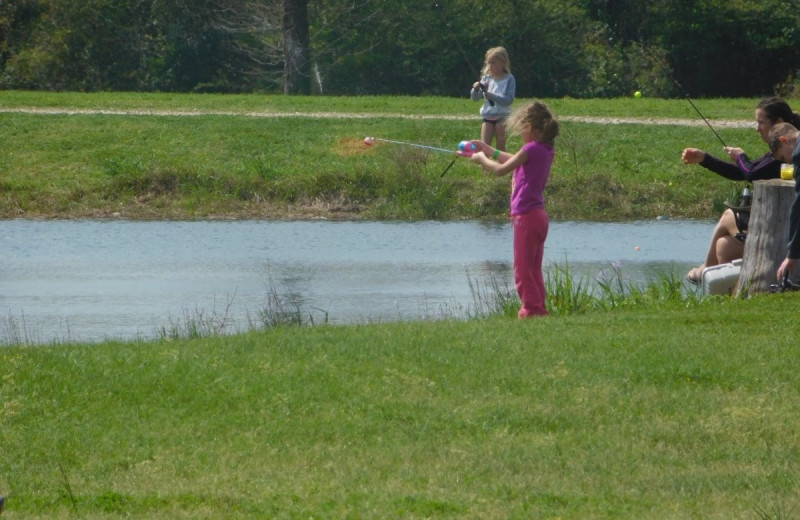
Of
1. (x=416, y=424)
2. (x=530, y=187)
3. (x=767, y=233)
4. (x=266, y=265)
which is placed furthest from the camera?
(x=266, y=265)

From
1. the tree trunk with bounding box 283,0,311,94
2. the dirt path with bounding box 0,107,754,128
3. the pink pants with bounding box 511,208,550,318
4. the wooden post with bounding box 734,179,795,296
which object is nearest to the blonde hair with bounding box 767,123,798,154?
the wooden post with bounding box 734,179,795,296

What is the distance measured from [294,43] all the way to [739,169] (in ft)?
96.5

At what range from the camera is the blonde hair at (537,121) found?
30.5 ft

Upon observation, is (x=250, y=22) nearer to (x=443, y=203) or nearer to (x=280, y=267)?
(x=443, y=203)

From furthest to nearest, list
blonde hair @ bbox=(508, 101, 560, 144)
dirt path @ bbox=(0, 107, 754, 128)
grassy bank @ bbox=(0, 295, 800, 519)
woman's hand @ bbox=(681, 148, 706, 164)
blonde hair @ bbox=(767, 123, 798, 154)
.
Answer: dirt path @ bbox=(0, 107, 754, 128)
woman's hand @ bbox=(681, 148, 706, 164)
blonde hair @ bbox=(767, 123, 798, 154)
blonde hair @ bbox=(508, 101, 560, 144)
grassy bank @ bbox=(0, 295, 800, 519)

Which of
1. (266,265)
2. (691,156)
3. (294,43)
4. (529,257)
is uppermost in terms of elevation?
(294,43)

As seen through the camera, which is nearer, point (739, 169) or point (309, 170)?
point (739, 169)

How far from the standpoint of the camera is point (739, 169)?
10828 millimetres

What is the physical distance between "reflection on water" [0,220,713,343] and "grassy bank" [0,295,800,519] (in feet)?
7.20

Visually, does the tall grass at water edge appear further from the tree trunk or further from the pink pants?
the tree trunk

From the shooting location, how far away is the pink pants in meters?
9.34

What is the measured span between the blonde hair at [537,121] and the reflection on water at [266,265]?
1.76 metres

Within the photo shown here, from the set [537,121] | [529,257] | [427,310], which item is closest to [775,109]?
[537,121]

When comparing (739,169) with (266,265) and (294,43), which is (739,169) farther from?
(294,43)
